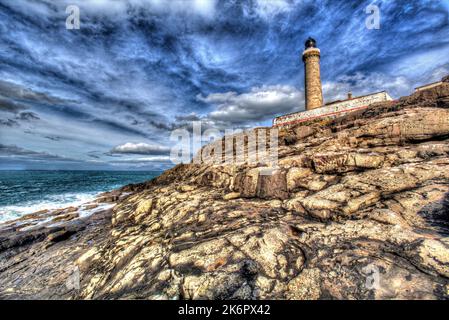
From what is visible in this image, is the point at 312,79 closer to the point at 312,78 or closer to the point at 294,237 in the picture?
the point at 312,78

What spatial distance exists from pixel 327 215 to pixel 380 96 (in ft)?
79.5

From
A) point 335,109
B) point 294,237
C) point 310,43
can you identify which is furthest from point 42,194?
point 310,43

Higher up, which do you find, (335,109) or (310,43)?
(310,43)

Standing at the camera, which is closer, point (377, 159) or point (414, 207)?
point (414, 207)

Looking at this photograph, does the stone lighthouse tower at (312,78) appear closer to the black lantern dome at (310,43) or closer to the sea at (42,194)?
the black lantern dome at (310,43)

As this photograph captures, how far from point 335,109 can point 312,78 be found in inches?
432

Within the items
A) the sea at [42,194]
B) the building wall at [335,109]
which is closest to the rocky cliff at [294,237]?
the building wall at [335,109]

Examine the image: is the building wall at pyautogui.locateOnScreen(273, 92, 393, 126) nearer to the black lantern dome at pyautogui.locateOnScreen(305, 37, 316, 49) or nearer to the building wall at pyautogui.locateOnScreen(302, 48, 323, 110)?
the building wall at pyautogui.locateOnScreen(302, 48, 323, 110)

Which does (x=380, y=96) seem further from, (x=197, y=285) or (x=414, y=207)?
(x=197, y=285)

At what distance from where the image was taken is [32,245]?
1173cm

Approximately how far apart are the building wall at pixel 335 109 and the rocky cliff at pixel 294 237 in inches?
456

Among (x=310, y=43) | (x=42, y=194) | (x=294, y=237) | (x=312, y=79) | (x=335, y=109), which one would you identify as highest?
(x=310, y=43)

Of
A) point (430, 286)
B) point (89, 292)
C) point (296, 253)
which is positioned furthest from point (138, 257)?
point (430, 286)

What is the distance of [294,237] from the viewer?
19.1 ft
